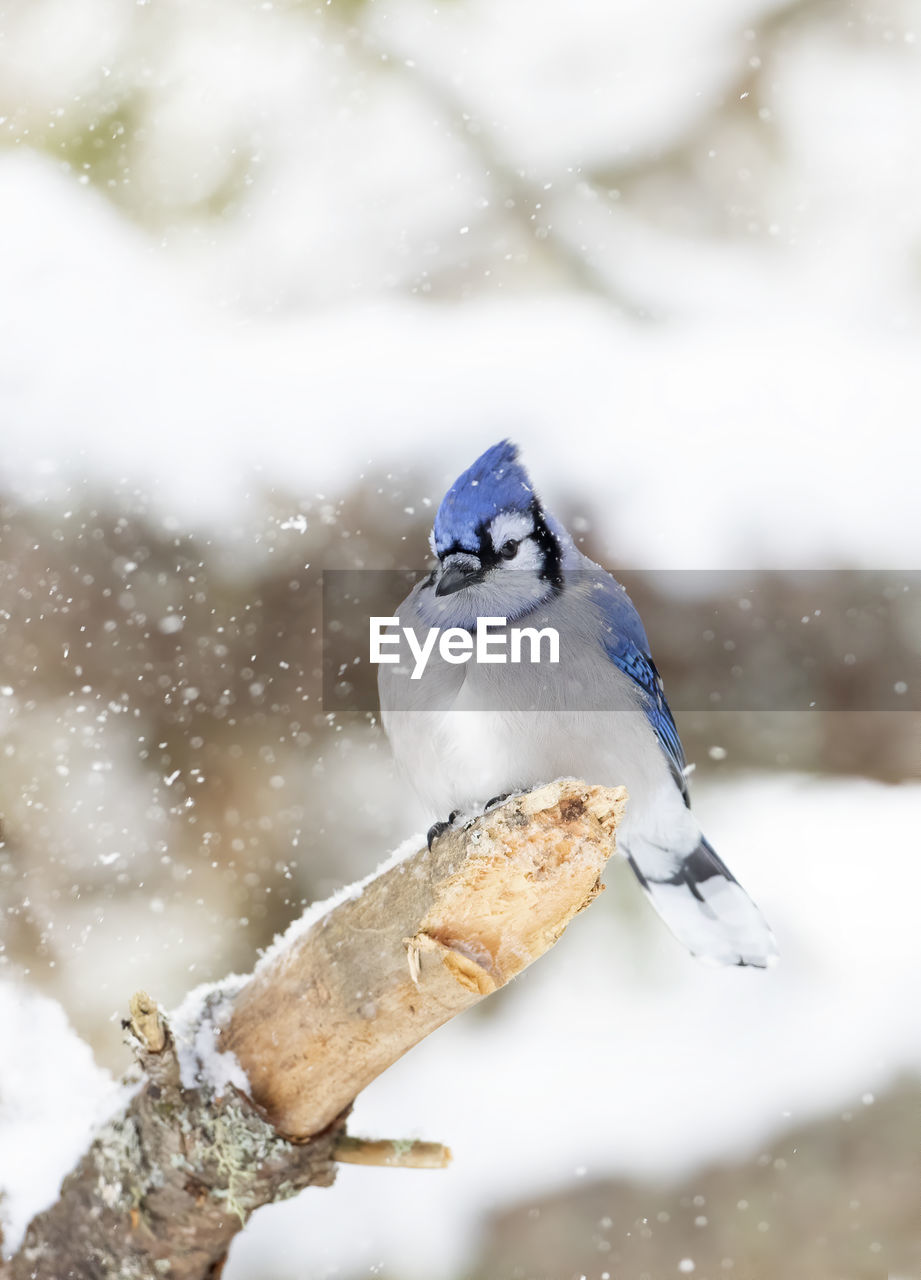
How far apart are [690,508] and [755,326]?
0.61 m

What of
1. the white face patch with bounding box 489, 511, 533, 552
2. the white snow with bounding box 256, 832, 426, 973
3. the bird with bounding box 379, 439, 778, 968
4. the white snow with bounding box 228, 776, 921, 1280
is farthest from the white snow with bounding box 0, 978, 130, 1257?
the white snow with bounding box 228, 776, 921, 1280

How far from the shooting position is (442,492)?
238cm

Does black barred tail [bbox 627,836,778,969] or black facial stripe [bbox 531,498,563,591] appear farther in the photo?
black barred tail [bbox 627,836,778,969]

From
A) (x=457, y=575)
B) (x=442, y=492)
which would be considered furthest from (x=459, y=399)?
(x=457, y=575)

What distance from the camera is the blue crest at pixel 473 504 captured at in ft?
5.07

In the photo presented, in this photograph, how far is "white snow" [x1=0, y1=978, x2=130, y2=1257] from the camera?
139 centimetres

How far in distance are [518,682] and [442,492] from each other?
0.97 meters

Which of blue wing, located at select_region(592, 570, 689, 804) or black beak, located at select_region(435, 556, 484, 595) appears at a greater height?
black beak, located at select_region(435, 556, 484, 595)

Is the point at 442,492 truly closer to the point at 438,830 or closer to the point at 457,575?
the point at 457,575

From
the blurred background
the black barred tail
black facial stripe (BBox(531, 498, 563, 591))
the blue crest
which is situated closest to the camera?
the blue crest

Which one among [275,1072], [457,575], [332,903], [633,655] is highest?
[457,575]

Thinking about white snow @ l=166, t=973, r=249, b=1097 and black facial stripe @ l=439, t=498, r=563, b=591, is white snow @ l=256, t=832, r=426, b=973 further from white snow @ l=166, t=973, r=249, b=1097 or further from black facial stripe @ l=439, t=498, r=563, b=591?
black facial stripe @ l=439, t=498, r=563, b=591

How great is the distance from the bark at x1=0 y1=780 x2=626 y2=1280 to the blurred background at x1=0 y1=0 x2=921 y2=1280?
102 centimetres

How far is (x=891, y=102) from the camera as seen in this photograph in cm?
256
